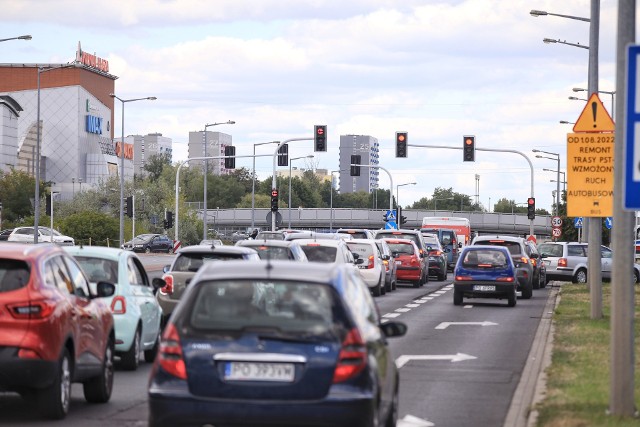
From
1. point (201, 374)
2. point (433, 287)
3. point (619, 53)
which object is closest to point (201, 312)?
point (201, 374)

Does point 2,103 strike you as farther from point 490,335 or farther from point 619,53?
point 619,53

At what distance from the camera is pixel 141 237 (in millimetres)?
104438

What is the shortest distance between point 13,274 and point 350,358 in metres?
4.17

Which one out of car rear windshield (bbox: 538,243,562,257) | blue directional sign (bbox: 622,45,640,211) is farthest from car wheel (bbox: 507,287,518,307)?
blue directional sign (bbox: 622,45,640,211)

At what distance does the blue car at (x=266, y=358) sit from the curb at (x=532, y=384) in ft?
11.2

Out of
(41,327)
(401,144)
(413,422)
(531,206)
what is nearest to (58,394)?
(41,327)

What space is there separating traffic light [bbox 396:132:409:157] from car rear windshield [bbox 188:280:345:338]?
5176 centimetres

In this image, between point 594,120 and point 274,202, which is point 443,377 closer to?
point 594,120

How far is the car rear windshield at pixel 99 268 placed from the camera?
684 inches

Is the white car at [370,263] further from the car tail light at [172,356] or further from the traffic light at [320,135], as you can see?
the car tail light at [172,356]

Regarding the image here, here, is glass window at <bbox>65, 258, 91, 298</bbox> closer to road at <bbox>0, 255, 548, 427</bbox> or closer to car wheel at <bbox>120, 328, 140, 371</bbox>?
road at <bbox>0, 255, 548, 427</bbox>

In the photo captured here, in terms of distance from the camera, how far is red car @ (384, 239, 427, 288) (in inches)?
1882

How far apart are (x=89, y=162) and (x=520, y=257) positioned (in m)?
130

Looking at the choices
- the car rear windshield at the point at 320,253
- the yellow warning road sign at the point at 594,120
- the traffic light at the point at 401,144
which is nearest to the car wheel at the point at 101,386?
the yellow warning road sign at the point at 594,120
